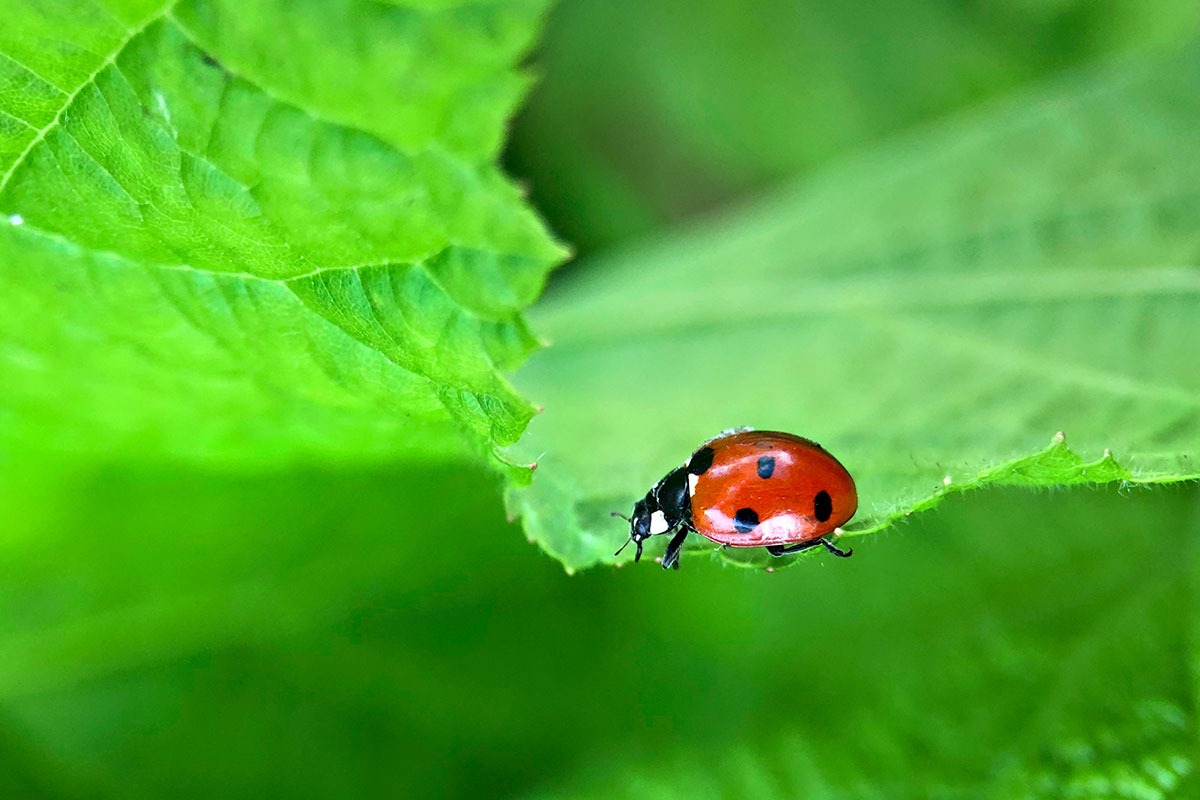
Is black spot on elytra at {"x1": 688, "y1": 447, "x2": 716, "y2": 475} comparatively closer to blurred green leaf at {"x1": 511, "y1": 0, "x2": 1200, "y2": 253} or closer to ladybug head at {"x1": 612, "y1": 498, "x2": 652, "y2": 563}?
ladybug head at {"x1": 612, "y1": 498, "x2": 652, "y2": 563}

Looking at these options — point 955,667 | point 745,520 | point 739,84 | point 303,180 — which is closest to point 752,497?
point 745,520

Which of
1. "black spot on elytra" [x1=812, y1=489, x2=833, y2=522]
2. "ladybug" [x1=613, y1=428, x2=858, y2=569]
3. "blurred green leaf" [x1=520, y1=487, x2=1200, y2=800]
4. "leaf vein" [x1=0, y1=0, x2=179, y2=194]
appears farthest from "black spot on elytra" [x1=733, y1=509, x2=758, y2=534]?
"leaf vein" [x1=0, y1=0, x2=179, y2=194]

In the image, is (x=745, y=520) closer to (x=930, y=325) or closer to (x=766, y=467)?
(x=766, y=467)

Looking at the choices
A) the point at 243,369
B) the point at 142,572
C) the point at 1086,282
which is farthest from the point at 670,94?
the point at 243,369

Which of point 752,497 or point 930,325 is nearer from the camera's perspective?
point 752,497

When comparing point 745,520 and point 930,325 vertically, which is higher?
point 930,325

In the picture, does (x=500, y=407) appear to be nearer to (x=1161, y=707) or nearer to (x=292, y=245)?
(x=292, y=245)

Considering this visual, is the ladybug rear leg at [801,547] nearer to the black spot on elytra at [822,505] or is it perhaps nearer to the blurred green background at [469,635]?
the black spot on elytra at [822,505]
